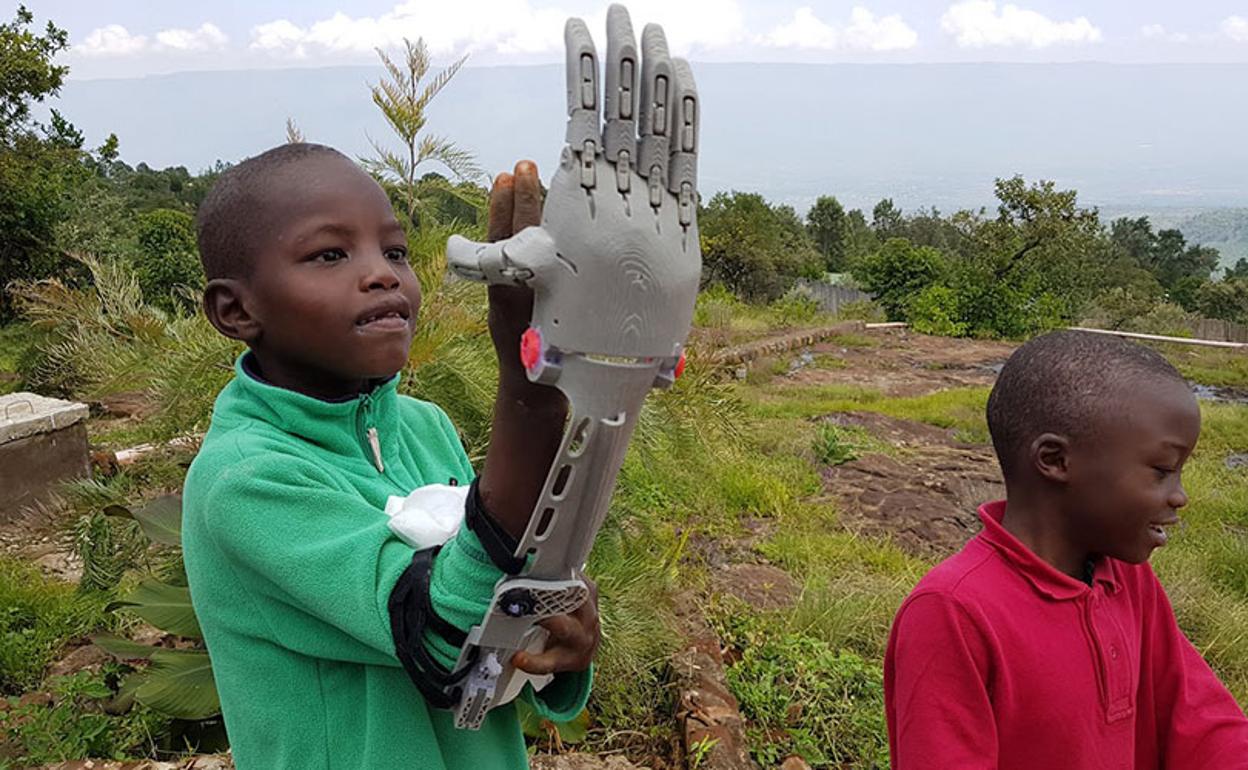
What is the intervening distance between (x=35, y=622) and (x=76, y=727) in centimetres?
83

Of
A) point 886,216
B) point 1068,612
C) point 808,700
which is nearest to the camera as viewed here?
point 1068,612

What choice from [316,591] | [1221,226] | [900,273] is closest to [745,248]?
[900,273]

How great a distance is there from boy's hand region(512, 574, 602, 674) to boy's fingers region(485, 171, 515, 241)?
0.29 metres

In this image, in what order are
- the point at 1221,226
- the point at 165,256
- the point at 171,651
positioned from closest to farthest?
1. the point at 171,651
2. the point at 165,256
3. the point at 1221,226

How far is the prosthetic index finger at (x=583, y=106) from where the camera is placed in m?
0.68

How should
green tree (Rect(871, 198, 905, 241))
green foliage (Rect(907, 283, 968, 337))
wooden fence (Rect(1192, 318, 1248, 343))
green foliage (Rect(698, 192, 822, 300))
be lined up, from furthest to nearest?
green tree (Rect(871, 198, 905, 241)) → green foliage (Rect(698, 192, 822, 300)) → wooden fence (Rect(1192, 318, 1248, 343)) → green foliage (Rect(907, 283, 968, 337))

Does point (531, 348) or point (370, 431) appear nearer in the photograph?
point (531, 348)

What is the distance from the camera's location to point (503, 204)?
2.43 feet

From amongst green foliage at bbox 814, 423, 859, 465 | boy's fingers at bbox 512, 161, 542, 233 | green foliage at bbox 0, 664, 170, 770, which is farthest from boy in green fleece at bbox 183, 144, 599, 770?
green foliage at bbox 814, 423, 859, 465

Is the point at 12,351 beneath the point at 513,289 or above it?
beneath

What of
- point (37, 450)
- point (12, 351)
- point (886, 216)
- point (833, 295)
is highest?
point (37, 450)

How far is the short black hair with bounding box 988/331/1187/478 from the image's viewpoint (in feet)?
4.86

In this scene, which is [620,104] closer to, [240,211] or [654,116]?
[654,116]

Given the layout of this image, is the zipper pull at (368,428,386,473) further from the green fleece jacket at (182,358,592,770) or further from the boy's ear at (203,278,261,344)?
the boy's ear at (203,278,261,344)
